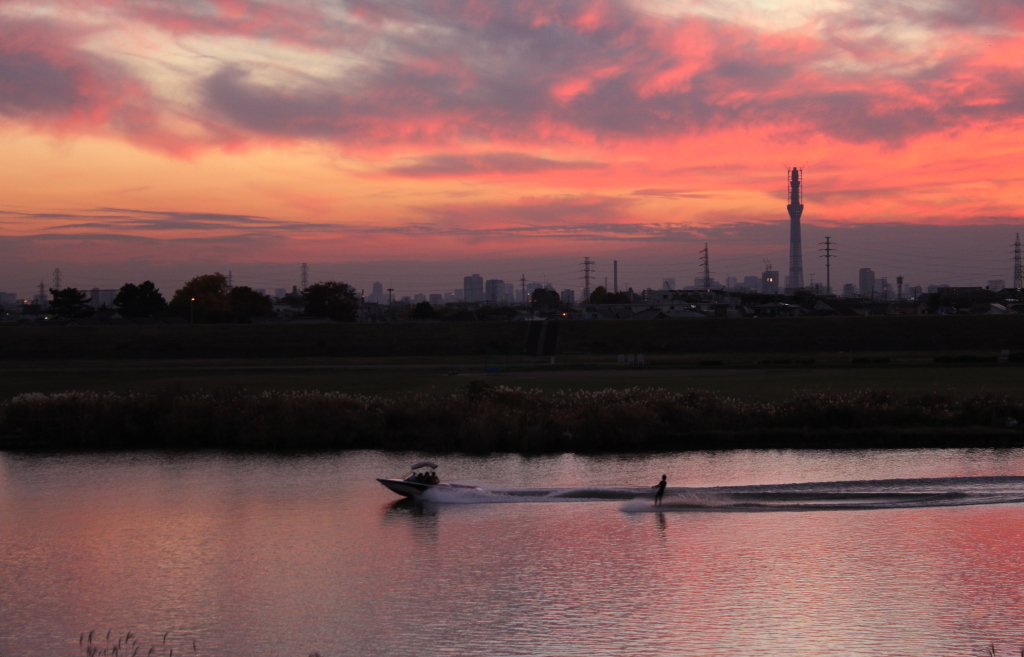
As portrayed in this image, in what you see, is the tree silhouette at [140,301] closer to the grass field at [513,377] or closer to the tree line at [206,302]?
the tree line at [206,302]

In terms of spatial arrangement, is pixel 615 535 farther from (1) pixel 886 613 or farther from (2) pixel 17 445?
(2) pixel 17 445

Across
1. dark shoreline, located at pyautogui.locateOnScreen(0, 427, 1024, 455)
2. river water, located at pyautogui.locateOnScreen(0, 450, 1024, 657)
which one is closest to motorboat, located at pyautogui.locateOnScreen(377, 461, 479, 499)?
river water, located at pyautogui.locateOnScreen(0, 450, 1024, 657)

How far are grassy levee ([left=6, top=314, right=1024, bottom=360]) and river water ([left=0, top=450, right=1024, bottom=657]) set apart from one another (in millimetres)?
56472

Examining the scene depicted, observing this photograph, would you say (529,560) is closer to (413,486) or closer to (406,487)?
(413,486)

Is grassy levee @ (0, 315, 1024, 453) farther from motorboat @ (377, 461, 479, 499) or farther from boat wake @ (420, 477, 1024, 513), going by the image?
boat wake @ (420, 477, 1024, 513)

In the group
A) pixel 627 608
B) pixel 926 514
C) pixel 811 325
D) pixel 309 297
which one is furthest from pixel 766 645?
pixel 309 297

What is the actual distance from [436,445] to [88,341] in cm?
6806

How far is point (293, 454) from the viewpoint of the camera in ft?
123

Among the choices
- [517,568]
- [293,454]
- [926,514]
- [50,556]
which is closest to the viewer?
[517,568]

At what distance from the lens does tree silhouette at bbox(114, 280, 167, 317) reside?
476 feet

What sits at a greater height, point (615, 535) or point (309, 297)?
point (309, 297)

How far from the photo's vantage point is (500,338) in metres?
94.6

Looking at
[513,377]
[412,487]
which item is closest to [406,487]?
[412,487]

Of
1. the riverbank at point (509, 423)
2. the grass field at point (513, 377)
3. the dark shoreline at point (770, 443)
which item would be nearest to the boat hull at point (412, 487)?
the dark shoreline at point (770, 443)
